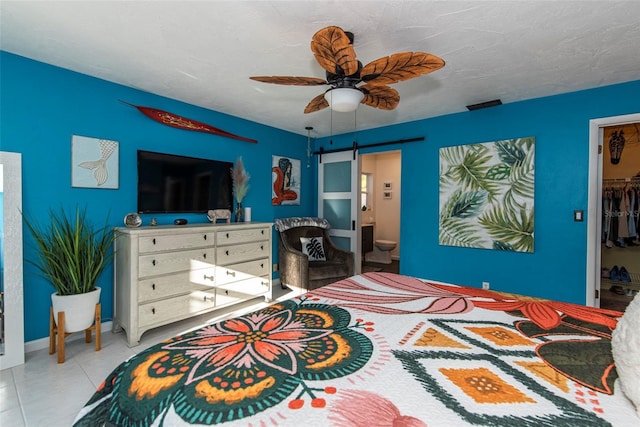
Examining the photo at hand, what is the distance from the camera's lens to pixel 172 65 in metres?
2.44

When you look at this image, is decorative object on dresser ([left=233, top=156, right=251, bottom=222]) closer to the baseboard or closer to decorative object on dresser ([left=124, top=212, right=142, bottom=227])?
decorative object on dresser ([left=124, top=212, right=142, bottom=227])

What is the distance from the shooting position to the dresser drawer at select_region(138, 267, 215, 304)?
2551 millimetres

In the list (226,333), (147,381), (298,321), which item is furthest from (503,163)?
(147,381)

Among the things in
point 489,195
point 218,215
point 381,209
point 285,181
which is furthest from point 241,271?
point 381,209

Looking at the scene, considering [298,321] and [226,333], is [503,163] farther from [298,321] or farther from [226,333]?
[226,333]

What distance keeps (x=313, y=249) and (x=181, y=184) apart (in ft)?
6.49

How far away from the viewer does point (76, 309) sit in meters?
2.31

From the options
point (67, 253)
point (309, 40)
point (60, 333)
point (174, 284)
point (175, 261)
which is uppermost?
point (309, 40)

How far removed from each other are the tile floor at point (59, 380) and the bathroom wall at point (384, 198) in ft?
16.3

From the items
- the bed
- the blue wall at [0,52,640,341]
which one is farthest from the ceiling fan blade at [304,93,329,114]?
the blue wall at [0,52,640,341]

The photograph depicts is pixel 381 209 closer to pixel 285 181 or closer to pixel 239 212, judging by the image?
pixel 285 181

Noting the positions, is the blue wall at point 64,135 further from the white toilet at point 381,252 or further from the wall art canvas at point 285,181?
the white toilet at point 381,252

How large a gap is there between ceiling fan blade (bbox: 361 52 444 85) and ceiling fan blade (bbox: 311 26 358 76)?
108 millimetres

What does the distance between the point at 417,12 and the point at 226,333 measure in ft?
6.78
